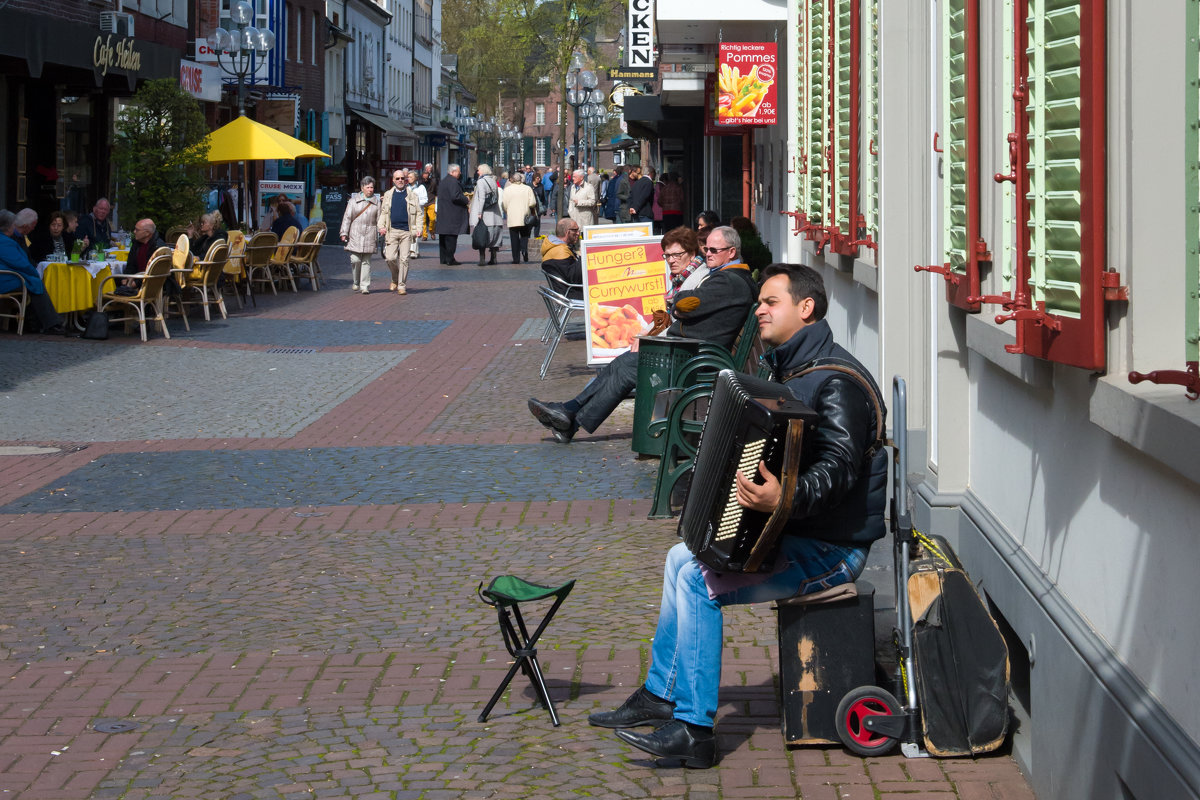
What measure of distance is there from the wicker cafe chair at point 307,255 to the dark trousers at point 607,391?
13.9 m

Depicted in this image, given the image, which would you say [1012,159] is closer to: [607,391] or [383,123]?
→ [607,391]

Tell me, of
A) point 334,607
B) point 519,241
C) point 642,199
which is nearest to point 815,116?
point 334,607

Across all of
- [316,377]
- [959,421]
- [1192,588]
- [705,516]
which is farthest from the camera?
[316,377]

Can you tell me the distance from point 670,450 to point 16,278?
11.0 m

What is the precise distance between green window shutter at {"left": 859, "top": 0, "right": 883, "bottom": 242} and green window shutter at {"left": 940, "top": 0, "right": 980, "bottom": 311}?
6.57 feet

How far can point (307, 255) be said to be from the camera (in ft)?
78.6

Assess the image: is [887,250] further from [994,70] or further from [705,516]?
[705,516]

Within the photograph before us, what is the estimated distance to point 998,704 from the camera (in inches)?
180

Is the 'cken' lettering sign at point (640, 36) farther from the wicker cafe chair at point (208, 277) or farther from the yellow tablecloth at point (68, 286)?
the yellow tablecloth at point (68, 286)

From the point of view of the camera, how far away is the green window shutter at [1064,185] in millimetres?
3559

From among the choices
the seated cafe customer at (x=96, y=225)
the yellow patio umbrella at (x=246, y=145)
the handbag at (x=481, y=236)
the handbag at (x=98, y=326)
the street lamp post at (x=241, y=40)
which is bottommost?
the handbag at (x=98, y=326)

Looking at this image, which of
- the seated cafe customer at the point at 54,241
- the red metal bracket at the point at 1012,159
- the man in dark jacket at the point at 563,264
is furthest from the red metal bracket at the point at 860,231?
the seated cafe customer at the point at 54,241

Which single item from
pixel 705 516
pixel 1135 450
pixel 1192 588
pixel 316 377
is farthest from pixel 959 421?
pixel 316 377

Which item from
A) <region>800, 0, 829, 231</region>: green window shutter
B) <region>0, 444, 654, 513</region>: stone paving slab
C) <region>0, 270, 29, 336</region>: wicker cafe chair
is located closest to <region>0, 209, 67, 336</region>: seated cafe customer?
<region>0, 270, 29, 336</region>: wicker cafe chair
